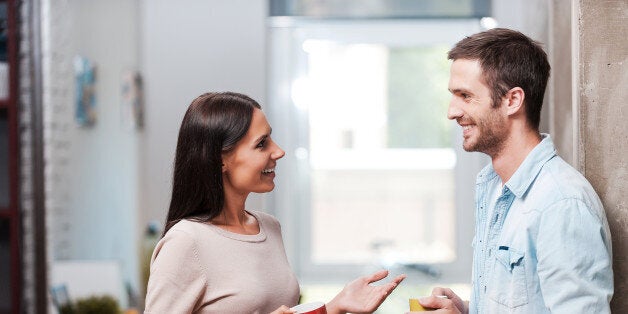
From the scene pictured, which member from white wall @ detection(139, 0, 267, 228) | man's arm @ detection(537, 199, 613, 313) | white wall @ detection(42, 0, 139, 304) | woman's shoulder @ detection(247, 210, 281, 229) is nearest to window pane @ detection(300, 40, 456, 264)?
white wall @ detection(139, 0, 267, 228)

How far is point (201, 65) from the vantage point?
427 centimetres

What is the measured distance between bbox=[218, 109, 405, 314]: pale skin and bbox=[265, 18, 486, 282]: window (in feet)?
8.27

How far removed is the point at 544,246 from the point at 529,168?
0.21m

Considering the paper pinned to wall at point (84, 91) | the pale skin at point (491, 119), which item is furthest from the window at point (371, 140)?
the pale skin at point (491, 119)

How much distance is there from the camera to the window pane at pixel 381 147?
14.5ft

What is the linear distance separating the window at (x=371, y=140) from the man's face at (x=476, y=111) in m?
2.69

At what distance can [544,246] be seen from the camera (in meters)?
1.52

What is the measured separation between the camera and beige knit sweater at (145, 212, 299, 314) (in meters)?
1.65

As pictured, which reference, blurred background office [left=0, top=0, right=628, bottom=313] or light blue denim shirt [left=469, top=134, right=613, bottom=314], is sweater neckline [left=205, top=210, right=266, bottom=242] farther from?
blurred background office [left=0, top=0, right=628, bottom=313]

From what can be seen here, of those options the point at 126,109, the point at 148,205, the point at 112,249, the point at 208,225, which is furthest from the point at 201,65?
the point at 208,225

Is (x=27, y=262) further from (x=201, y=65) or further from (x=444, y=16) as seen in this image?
(x=444, y=16)

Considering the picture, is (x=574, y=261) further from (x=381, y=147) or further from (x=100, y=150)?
(x=100, y=150)

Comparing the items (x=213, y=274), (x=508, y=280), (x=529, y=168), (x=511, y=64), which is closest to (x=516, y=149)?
(x=529, y=168)

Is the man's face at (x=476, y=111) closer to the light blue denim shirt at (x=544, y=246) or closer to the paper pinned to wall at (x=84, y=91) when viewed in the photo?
the light blue denim shirt at (x=544, y=246)
